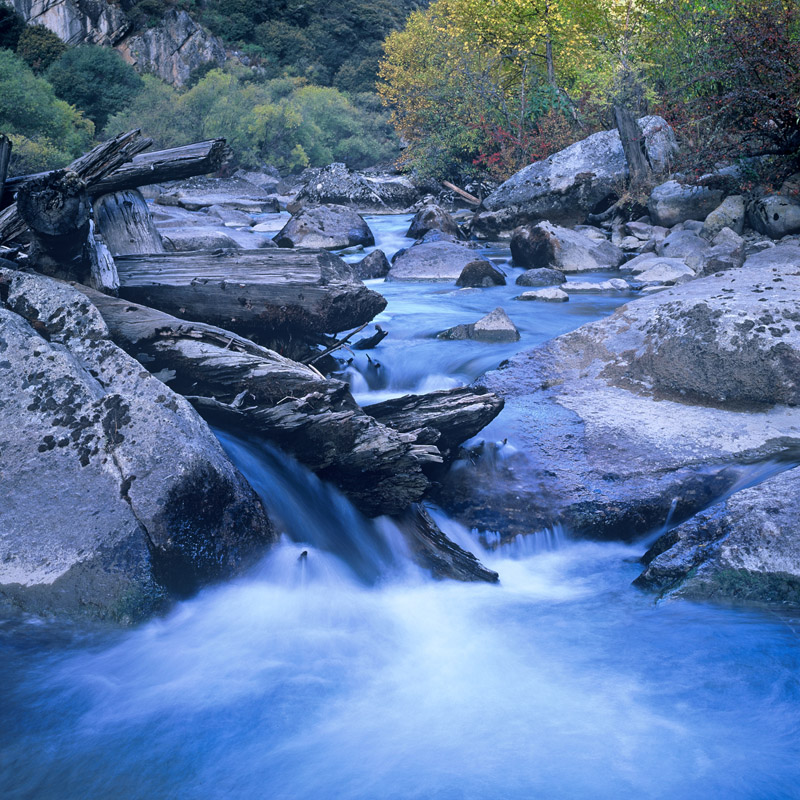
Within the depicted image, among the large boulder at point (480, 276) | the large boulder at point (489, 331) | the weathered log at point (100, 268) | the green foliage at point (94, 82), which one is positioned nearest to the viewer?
the weathered log at point (100, 268)

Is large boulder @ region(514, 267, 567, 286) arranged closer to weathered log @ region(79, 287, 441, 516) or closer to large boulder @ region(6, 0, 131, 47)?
weathered log @ region(79, 287, 441, 516)

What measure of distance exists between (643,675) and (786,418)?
8.46 ft

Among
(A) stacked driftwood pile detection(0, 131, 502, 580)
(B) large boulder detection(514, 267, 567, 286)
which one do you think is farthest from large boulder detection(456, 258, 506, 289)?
(A) stacked driftwood pile detection(0, 131, 502, 580)

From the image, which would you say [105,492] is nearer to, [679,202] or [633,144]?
[679,202]

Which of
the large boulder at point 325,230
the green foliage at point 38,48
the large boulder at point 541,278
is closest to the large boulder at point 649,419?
the large boulder at point 541,278

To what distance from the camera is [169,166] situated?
18.7ft

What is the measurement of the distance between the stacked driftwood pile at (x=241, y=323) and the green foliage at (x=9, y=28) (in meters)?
45.6

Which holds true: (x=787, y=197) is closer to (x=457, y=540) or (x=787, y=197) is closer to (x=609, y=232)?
(x=609, y=232)

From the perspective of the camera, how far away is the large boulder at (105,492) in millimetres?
3010

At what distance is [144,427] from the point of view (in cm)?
338

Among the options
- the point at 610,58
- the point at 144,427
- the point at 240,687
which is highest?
the point at 610,58

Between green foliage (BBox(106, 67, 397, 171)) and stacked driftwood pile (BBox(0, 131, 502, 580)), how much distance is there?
29.5 m

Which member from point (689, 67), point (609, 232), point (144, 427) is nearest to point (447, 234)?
point (609, 232)

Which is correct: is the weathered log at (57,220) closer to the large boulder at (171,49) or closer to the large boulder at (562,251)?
the large boulder at (562,251)
